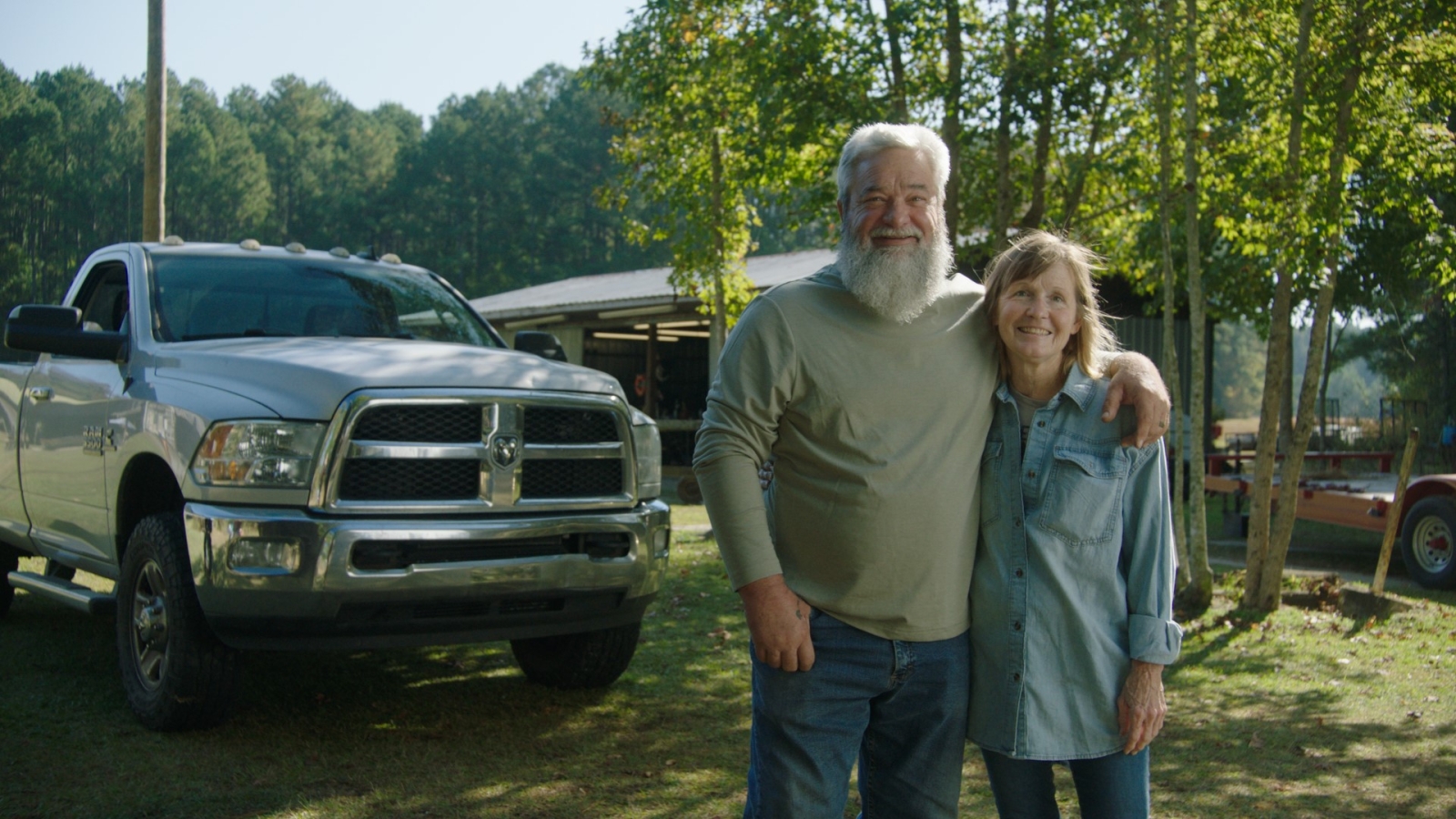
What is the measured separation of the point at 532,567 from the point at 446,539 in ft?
1.19

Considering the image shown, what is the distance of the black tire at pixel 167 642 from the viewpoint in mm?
4684

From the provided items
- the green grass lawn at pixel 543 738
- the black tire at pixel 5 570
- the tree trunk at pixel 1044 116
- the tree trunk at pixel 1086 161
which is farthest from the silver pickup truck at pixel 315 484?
the tree trunk at pixel 1086 161

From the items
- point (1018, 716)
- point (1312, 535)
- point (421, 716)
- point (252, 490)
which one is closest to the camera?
point (1018, 716)

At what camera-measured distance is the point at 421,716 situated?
5402mm

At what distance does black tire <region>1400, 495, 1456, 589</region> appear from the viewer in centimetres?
1016

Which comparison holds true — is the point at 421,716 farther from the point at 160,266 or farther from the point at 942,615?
the point at 942,615

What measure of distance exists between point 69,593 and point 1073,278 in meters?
4.80

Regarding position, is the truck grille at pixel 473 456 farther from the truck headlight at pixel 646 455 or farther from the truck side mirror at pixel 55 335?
the truck side mirror at pixel 55 335

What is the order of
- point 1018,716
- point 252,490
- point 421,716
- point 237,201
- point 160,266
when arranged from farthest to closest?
point 237,201, point 160,266, point 421,716, point 252,490, point 1018,716

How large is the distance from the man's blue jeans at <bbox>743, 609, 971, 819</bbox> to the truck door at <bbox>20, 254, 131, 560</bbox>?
148 inches

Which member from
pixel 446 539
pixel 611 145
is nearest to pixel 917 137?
pixel 446 539

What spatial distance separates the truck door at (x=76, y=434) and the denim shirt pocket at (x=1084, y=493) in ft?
13.7

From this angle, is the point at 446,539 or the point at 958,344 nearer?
the point at 958,344

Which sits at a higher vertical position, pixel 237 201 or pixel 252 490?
pixel 237 201
